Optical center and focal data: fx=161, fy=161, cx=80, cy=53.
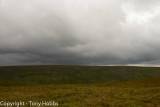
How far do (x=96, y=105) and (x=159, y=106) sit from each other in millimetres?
7386

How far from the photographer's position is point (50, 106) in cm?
2016

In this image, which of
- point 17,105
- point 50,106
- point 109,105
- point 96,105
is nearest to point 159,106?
point 109,105

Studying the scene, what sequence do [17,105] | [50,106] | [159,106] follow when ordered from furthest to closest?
1. [17,105]
2. [50,106]
3. [159,106]

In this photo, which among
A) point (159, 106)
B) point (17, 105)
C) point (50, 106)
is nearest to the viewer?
point (159, 106)

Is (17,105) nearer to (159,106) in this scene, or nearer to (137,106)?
(137,106)

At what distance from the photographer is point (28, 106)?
20.7 m

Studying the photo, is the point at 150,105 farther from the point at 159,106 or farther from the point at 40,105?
the point at 40,105

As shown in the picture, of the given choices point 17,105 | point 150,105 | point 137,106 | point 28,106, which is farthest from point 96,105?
point 17,105

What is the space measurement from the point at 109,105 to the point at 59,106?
6.20 metres

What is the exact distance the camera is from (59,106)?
65.9 ft

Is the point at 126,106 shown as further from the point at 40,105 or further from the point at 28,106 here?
the point at 28,106

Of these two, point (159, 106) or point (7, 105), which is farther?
point (7, 105)

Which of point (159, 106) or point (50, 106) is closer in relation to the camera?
point (159, 106)

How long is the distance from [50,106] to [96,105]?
575 centimetres
